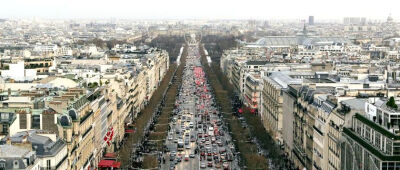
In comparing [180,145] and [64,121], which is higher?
[64,121]

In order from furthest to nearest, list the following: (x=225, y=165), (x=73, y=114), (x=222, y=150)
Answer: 1. (x=222, y=150)
2. (x=225, y=165)
3. (x=73, y=114)

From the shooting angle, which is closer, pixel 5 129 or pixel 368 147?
pixel 368 147

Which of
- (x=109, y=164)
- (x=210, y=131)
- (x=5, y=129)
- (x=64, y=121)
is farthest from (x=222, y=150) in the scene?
(x=5, y=129)

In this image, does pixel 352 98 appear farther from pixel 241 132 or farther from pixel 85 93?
pixel 241 132

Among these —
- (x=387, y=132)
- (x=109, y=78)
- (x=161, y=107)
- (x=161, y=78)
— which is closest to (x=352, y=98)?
(x=387, y=132)

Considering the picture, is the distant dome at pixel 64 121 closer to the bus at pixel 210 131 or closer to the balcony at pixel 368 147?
the balcony at pixel 368 147

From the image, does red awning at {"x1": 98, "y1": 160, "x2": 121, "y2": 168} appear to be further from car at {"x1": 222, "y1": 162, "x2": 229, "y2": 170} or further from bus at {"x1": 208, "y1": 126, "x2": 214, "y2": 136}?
bus at {"x1": 208, "y1": 126, "x2": 214, "y2": 136}

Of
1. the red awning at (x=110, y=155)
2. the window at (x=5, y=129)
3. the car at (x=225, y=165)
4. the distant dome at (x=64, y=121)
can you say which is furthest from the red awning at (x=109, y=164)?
the window at (x=5, y=129)

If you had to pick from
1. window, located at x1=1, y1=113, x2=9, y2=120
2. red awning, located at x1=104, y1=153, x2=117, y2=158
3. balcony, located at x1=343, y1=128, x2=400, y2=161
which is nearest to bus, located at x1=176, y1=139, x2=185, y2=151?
red awning, located at x1=104, y1=153, x2=117, y2=158

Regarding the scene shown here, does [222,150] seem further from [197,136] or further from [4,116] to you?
[4,116]
